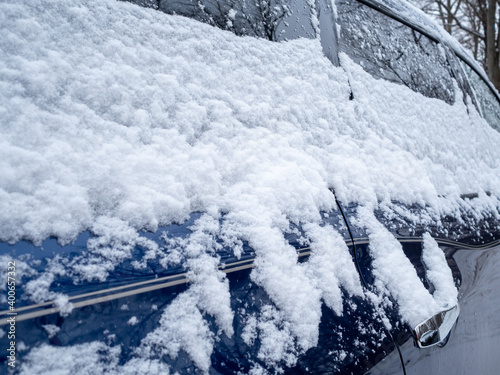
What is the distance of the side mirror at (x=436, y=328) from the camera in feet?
3.56

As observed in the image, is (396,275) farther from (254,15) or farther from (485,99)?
(485,99)

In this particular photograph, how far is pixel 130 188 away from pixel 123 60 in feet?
1.21

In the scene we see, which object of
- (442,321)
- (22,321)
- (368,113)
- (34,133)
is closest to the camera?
(22,321)

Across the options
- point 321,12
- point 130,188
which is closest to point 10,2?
point 130,188

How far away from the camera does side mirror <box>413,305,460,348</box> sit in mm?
1086

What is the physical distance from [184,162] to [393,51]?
4.70 feet

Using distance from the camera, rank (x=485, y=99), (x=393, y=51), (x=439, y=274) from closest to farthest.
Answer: (x=439, y=274), (x=393, y=51), (x=485, y=99)

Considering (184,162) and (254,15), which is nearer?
(184,162)

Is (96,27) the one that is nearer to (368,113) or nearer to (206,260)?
(206,260)

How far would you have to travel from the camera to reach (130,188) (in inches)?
31.2

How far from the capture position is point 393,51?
1832 mm

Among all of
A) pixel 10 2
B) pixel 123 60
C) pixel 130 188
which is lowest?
pixel 130 188

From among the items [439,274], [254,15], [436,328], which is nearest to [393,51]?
[254,15]

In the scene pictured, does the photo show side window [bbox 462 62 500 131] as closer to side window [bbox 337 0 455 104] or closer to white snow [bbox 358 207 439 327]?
side window [bbox 337 0 455 104]
